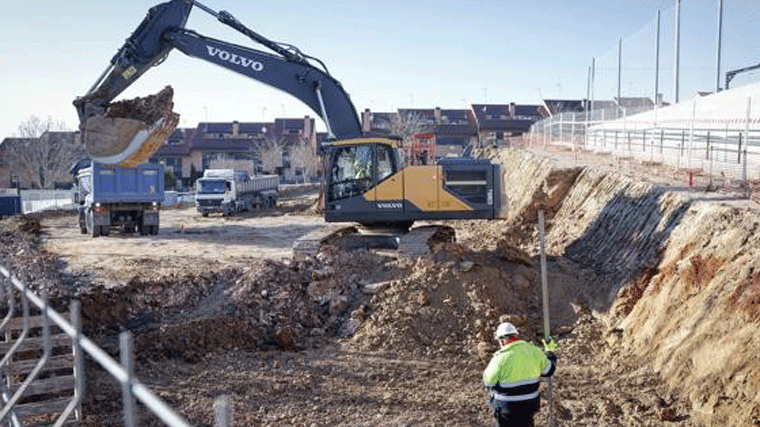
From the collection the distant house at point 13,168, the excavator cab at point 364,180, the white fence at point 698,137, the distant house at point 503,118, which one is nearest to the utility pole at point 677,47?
the white fence at point 698,137

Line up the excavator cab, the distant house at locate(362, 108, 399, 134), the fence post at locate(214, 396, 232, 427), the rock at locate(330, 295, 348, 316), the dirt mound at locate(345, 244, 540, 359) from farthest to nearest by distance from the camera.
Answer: the distant house at locate(362, 108, 399, 134) → the excavator cab → the rock at locate(330, 295, 348, 316) → the dirt mound at locate(345, 244, 540, 359) → the fence post at locate(214, 396, 232, 427)

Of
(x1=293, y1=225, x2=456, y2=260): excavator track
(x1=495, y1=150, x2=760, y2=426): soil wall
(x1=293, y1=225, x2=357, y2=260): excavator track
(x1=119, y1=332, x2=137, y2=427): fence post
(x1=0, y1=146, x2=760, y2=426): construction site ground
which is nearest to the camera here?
(x1=119, y1=332, x2=137, y2=427): fence post

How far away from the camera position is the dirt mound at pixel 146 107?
67.3ft

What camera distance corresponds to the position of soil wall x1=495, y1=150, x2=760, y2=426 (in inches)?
311

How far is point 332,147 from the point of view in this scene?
50.4ft

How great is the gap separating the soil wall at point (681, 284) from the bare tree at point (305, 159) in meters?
51.2

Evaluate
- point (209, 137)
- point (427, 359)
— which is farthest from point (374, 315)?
point (209, 137)

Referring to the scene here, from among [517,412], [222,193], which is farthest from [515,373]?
[222,193]

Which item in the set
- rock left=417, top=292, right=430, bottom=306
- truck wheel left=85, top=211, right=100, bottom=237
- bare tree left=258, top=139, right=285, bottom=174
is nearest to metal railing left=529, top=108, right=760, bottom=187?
rock left=417, top=292, right=430, bottom=306

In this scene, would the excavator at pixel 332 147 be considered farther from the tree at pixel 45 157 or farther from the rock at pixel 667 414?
the tree at pixel 45 157

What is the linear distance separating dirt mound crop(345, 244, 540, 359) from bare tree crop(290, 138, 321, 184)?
54048mm

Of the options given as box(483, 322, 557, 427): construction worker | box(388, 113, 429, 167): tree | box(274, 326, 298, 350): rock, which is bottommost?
box(274, 326, 298, 350): rock

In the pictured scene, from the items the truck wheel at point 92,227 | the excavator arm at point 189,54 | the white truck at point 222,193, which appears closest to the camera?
the excavator arm at point 189,54

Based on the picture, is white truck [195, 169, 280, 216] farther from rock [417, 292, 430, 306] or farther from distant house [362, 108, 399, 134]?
distant house [362, 108, 399, 134]
